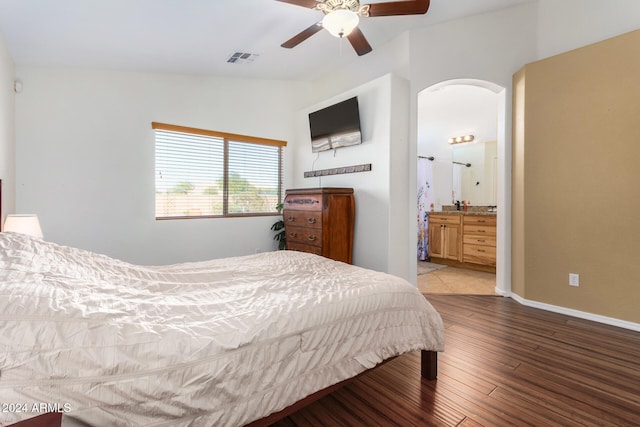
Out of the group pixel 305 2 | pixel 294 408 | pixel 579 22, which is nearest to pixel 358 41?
pixel 305 2

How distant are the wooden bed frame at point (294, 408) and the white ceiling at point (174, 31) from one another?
108 inches

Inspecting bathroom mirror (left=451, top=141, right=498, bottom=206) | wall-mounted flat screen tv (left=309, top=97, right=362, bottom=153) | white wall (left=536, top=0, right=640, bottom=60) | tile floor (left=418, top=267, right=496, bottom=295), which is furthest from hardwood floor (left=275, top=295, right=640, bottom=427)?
→ bathroom mirror (left=451, top=141, right=498, bottom=206)

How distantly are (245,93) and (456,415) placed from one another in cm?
427

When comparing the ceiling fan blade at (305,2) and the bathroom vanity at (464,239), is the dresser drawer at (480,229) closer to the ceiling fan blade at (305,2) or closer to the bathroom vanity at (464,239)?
the bathroom vanity at (464,239)

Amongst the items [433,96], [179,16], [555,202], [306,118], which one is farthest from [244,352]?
[433,96]

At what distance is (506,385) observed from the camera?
1794mm

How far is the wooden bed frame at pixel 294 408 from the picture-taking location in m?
0.61

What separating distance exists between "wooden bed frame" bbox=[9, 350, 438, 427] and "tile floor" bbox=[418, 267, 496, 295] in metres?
2.01

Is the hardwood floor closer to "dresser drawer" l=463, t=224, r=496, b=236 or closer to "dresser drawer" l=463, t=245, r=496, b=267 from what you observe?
"dresser drawer" l=463, t=245, r=496, b=267

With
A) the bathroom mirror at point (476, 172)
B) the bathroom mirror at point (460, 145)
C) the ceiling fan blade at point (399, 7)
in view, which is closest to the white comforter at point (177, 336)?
the ceiling fan blade at point (399, 7)

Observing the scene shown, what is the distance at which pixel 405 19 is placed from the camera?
3.23 meters

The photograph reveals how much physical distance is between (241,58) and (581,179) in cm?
389

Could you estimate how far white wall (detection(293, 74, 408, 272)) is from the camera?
336 cm

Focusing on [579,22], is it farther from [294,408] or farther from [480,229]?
[294,408]
